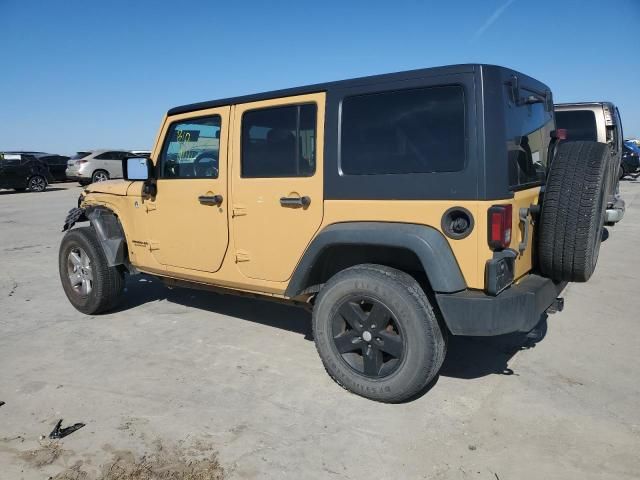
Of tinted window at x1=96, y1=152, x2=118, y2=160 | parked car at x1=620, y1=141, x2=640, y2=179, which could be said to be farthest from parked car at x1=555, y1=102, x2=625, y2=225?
tinted window at x1=96, y1=152, x2=118, y2=160

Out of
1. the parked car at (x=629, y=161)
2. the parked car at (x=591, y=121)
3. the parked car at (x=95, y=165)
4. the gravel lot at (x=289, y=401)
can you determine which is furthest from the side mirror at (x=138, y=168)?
the parked car at (x=629, y=161)

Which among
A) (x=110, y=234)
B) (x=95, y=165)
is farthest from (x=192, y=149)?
(x=95, y=165)

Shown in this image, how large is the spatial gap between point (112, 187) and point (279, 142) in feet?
7.00

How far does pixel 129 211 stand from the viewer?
473 centimetres

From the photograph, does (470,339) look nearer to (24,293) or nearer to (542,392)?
(542,392)

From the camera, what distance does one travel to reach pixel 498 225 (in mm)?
2723

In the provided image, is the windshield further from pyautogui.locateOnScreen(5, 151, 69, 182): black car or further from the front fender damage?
the front fender damage

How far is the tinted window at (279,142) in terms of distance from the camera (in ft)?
11.4

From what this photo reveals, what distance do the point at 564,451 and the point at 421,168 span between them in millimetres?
1702

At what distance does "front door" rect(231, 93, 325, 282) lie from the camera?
3424mm

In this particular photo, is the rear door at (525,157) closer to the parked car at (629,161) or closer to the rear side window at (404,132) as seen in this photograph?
the rear side window at (404,132)

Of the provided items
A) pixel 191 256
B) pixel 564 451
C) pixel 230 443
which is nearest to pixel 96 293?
pixel 191 256

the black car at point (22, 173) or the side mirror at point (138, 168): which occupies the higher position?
the black car at point (22, 173)

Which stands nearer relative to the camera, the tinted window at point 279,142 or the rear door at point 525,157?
the rear door at point 525,157
